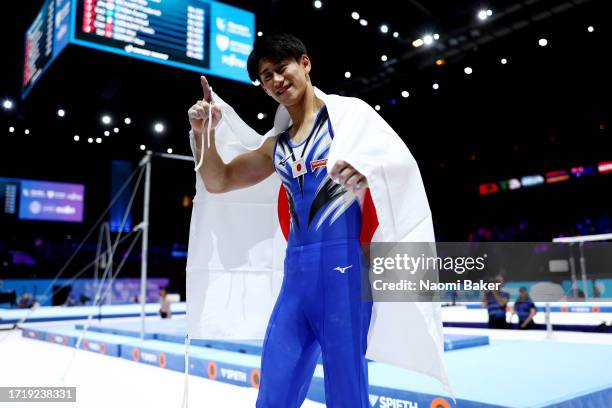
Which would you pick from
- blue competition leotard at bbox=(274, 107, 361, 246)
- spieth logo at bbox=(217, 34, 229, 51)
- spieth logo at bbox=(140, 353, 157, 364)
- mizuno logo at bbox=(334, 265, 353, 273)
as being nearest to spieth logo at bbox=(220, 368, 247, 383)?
spieth logo at bbox=(140, 353, 157, 364)

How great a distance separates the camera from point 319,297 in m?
1.47

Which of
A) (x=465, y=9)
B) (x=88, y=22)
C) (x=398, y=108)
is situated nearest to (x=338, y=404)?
(x=88, y=22)

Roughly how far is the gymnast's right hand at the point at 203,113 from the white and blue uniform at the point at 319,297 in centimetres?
31

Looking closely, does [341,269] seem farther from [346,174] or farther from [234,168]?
[234,168]

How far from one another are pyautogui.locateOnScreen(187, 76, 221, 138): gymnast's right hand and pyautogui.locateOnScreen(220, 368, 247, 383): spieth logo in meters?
3.47

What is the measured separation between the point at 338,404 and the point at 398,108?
13.5 m

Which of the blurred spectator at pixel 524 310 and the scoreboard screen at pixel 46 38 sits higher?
the scoreboard screen at pixel 46 38

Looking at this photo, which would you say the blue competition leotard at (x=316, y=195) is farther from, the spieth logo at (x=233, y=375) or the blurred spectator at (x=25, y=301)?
the blurred spectator at (x=25, y=301)

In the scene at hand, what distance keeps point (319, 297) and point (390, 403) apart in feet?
6.81

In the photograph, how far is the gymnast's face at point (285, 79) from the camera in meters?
1.62

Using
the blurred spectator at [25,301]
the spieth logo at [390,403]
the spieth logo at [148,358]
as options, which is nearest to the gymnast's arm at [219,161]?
the spieth logo at [390,403]

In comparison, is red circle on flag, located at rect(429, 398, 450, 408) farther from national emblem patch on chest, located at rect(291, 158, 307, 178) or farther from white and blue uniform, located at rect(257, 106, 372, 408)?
national emblem patch on chest, located at rect(291, 158, 307, 178)

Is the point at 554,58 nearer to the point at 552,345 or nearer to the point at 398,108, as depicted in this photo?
the point at 398,108

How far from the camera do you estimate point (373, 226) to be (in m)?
1.50
